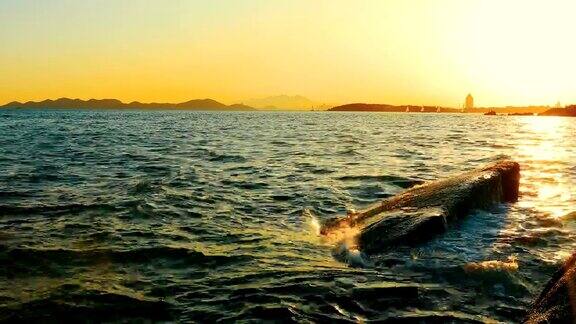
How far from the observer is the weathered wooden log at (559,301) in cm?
506

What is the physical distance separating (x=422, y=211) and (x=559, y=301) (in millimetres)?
5643

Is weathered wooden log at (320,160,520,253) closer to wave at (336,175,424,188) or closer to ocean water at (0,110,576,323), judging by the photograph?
ocean water at (0,110,576,323)

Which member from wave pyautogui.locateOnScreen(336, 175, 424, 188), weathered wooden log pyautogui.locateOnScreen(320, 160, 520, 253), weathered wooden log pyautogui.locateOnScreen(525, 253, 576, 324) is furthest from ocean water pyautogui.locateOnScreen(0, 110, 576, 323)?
weathered wooden log pyautogui.locateOnScreen(525, 253, 576, 324)

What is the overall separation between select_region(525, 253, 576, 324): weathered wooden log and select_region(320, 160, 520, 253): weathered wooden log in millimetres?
3726

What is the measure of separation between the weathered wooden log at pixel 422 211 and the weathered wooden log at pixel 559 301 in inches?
147

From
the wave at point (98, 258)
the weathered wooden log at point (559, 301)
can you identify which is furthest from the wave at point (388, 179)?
the weathered wooden log at point (559, 301)

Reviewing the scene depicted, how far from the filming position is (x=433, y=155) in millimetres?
31406

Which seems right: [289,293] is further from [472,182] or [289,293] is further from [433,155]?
[433,155]

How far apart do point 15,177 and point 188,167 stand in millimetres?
7604

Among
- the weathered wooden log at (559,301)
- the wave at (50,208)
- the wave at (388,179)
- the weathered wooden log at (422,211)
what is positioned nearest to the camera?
the weathered wooden log at (559,301)

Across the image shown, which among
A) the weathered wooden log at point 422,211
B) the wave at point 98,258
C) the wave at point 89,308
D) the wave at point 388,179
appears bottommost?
the wave at point 89,308

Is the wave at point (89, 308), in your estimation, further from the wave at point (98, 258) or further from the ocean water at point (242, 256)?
the wave at point (98, 258)

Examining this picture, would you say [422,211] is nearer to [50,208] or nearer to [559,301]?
[559,301]

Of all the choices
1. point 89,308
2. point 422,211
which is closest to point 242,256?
point 89,308
